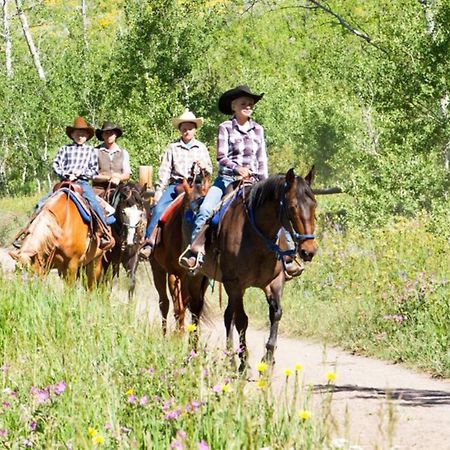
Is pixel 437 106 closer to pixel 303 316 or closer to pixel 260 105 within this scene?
pixel 303 316

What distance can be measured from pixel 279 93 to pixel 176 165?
35881mm

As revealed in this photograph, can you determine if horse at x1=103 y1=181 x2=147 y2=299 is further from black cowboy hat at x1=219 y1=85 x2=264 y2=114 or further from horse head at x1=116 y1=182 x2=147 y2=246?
black cowboy hat at x1=219 y1=85 x2=264 y2=114

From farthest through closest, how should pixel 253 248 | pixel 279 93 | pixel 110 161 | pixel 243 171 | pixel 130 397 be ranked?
1. pixel 279 93
2. pixel 110 161
3. pixel 243 171
4. pixel 253 248
5. pixel 130 397

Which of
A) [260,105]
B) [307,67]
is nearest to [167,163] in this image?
[260,105]

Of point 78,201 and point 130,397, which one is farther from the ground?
point 78,201

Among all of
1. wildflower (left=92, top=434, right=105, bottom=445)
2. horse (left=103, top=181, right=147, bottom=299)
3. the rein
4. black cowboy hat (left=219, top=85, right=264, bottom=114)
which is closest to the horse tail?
horse (left=103, top=181, right=147, bottom=299)

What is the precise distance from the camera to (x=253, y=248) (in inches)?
412

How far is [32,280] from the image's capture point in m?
10.0

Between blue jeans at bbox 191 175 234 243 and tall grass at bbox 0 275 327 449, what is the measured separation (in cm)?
278

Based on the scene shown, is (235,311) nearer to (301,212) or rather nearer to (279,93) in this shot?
(301,212)

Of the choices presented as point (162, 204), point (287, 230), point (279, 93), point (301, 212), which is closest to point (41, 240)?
point (162, 204)

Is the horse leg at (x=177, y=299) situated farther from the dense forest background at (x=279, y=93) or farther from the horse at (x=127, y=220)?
the dense forest background at (x=279, y=93)

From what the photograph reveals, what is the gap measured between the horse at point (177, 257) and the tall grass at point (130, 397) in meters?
3.58

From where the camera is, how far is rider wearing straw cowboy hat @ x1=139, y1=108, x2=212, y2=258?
1235cm
